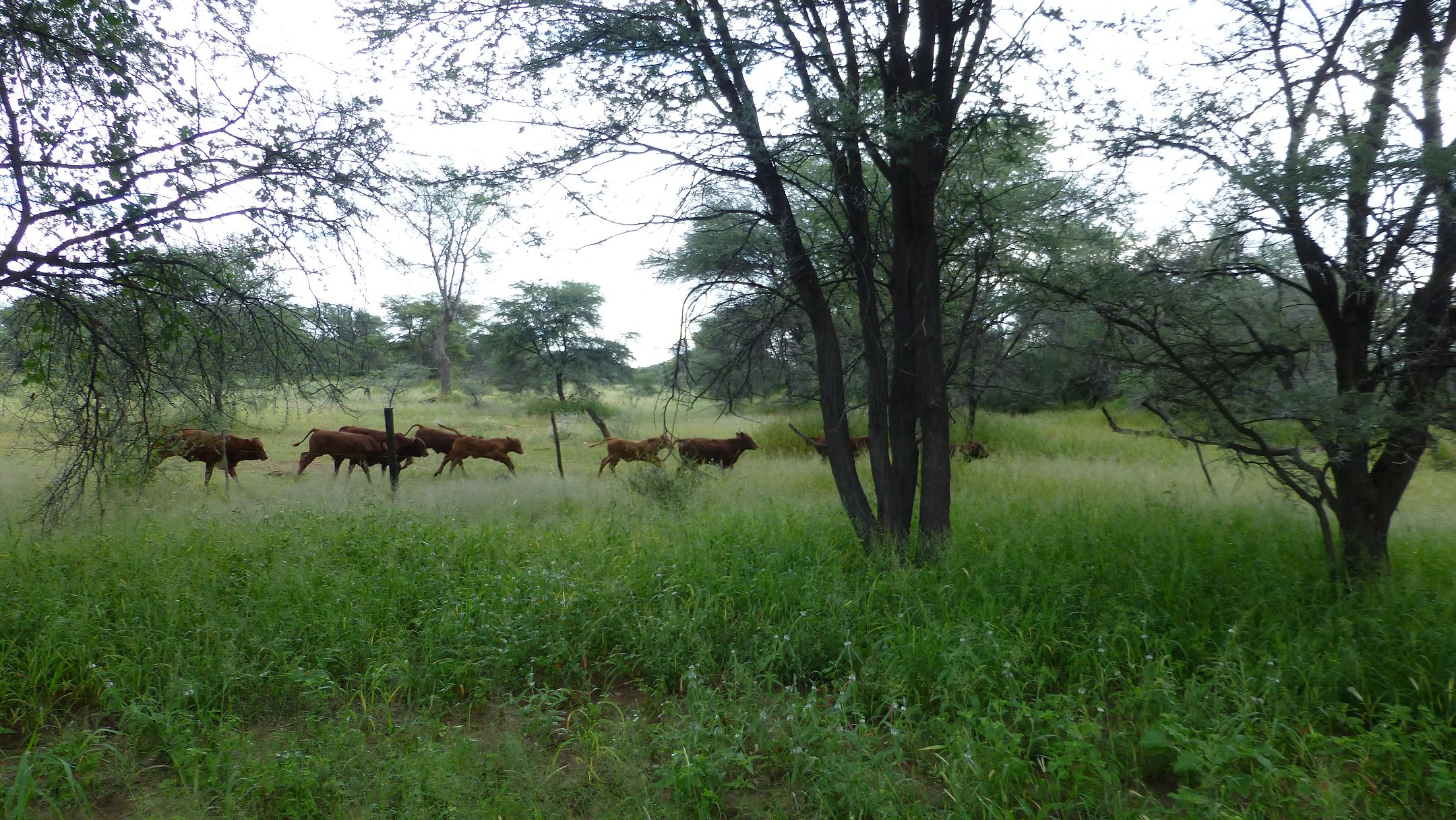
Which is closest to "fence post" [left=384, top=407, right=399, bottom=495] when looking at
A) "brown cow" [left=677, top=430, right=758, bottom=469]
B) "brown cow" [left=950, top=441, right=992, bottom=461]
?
"brown cow" [left=677, top=430, right=758, bottom=469]

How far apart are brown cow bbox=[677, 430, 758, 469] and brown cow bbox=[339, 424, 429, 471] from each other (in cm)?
397

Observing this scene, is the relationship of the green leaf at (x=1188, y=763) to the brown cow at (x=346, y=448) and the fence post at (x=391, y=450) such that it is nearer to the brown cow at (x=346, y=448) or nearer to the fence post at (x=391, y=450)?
the fence post at (x=391, y=450)

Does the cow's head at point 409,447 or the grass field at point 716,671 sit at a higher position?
the cow's head at point 409,447

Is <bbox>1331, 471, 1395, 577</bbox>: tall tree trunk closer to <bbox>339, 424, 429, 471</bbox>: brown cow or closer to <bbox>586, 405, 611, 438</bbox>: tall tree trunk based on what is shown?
<bbox>339, 424, 429, 471</bbox>: brown cow

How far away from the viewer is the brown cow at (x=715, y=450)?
12.9 meters

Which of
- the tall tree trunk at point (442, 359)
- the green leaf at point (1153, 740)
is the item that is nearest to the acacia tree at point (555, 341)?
the tall tree trunk at point (442, 359)

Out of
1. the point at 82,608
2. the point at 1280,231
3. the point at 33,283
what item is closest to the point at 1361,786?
the point at 1280,231

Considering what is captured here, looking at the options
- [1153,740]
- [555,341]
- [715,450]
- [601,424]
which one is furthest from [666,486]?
[555,341]

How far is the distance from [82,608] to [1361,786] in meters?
6.87

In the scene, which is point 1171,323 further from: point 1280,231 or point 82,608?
point 82,608

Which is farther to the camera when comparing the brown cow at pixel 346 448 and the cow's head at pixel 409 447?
the cow's head at pixel 409 447

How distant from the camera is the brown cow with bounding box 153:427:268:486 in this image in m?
9.36

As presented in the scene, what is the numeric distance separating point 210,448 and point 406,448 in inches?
99.2

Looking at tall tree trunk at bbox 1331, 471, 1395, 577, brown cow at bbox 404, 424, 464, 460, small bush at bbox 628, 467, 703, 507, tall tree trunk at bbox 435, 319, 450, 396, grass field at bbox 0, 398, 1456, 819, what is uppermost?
tall tree trunk at bbox 435, 319, 450, 396
